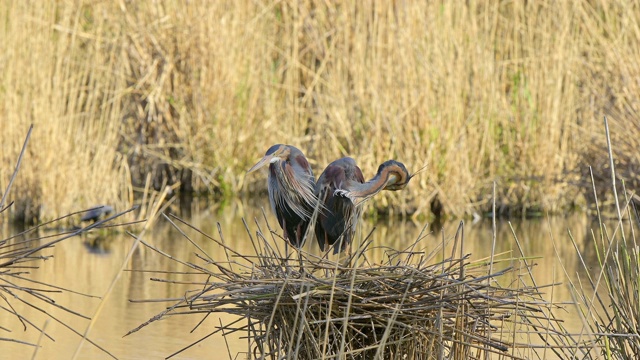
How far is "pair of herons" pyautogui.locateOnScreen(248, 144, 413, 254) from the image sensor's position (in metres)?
4.21

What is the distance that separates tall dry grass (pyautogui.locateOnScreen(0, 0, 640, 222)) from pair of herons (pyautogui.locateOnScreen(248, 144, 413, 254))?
3.77 m

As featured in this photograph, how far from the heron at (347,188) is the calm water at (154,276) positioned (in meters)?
0.30

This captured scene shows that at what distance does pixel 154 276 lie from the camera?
22.4ft

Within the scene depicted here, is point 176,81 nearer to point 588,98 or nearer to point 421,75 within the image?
point 421,75

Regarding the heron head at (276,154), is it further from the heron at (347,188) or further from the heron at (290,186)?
the heron at (347,188)

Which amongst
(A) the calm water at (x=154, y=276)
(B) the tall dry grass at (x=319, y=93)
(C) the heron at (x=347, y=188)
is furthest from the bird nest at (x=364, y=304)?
(B) the tall dry grass at (x=319, y=93)

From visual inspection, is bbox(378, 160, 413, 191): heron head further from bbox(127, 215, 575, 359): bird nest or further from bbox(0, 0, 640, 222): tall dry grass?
bbox(0, 0, 640, 222): tall dry grass

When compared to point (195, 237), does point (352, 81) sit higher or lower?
higher

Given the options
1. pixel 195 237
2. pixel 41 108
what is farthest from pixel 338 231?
pixel 41 108

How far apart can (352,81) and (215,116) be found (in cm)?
148

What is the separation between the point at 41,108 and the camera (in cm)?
826

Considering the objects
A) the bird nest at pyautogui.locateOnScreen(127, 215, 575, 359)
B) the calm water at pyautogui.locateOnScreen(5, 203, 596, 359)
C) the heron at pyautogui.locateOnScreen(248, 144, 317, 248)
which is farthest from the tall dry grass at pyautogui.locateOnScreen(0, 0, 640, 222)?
the bird nest at pyautogui.locateOnScreen(127, 215, 575, 359)

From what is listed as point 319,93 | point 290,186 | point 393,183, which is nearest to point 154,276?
point 290,186

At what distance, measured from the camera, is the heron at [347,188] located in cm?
420
